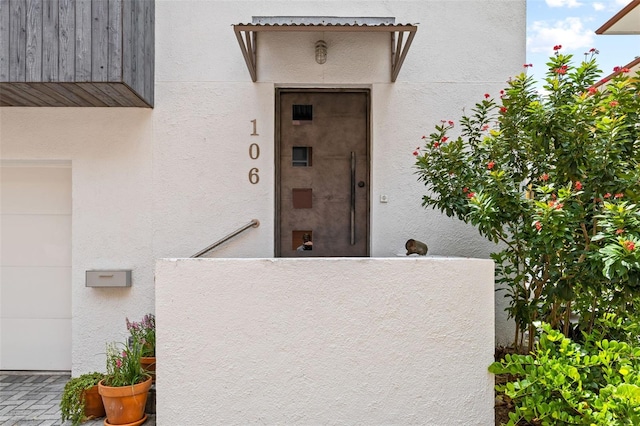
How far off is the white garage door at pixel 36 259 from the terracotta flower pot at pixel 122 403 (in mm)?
1847

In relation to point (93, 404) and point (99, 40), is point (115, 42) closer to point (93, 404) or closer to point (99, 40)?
point (99, 40)

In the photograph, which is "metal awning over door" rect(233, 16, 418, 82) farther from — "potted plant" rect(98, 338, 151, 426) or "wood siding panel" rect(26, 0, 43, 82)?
"potted plant" rect(98, 338, 151, 426)

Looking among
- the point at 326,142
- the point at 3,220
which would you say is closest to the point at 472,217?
the point at 326,142

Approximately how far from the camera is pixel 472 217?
3.79m

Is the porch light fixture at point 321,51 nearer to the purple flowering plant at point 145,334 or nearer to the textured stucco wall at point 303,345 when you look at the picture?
the textured stucco wall at point 303,345

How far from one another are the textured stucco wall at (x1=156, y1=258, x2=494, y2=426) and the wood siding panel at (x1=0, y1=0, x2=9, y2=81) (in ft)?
8.10

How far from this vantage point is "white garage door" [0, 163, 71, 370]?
206 inches

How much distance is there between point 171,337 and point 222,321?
1.49 ft

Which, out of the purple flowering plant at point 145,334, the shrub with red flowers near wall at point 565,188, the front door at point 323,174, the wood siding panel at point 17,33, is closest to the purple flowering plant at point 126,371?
the purple flowering plant at point 145,334

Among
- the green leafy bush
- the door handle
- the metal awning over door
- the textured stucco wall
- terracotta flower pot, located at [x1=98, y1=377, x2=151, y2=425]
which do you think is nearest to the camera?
the green leafy bush

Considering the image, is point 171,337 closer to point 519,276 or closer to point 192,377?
point 192,377

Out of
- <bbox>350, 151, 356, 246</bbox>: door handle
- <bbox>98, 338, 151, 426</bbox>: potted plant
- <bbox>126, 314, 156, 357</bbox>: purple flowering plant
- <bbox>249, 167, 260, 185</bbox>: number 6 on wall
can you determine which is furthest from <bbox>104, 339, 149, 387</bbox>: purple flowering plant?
<bbox>350, 151, 356, 246</bbox>: door handle

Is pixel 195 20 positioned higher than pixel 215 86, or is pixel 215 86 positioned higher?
pixel 195 20

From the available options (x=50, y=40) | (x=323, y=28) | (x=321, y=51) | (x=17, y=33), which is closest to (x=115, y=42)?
(x=50, y=40)
